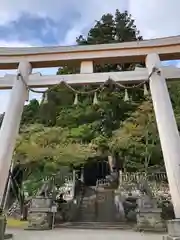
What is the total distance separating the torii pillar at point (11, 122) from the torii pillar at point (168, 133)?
344cm

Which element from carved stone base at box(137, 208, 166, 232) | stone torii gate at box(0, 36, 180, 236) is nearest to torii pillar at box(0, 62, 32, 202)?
stone torii gate at box(0, 36, 180, 236)

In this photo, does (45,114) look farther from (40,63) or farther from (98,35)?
(40,63)

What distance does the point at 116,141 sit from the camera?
1766cm

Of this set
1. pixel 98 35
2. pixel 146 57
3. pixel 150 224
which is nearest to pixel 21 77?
pixel 146 57

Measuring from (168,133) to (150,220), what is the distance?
5.40 m

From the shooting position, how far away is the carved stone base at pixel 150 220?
11.0 metres

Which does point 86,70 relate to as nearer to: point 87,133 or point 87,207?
point 87,207

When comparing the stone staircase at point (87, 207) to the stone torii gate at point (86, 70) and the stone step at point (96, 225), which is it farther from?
the stone torii gate at point (86, 70)

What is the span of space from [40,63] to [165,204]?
9.74 metres

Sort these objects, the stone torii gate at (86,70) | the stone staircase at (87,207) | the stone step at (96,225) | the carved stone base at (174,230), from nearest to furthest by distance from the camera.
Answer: the carved stone base at (174,230)
the stone torii gate at (86,70)
the stone step at (96,225)
the stone staircase at (87,207)

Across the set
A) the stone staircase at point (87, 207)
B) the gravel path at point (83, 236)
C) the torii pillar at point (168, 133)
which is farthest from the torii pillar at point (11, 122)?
the stone staircase at point (87, 207)

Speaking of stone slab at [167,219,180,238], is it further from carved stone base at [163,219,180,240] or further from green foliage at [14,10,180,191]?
green foliage at [14,10,180,191]

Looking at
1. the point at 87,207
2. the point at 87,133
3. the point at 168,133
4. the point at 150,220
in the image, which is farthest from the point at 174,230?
the point at 87,133

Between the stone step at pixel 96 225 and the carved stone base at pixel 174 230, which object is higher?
the stone step at pixel 96 225
